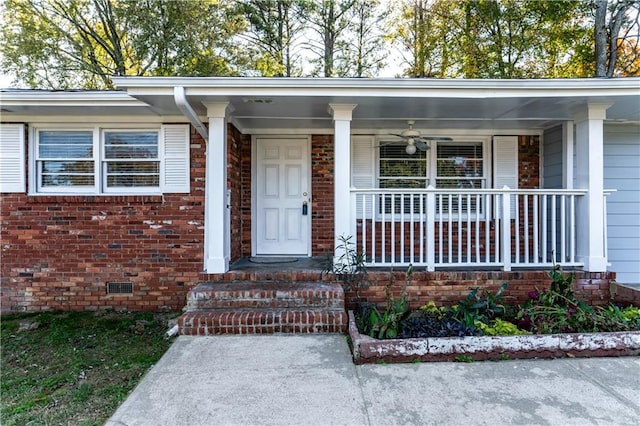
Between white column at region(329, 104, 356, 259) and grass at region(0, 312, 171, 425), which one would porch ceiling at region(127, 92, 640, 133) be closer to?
white column at region(329, 104, 356, 259)

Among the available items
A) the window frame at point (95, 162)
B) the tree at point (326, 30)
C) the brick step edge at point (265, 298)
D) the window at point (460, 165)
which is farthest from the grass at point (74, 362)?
the tree at point (326, 30)

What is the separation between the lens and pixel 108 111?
457 cm

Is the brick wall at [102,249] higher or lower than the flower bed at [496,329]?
Result: higher

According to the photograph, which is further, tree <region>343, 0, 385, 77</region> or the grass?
tree <region>343, 0, 385, 77</region>

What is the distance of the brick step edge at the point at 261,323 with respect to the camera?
11.6ft

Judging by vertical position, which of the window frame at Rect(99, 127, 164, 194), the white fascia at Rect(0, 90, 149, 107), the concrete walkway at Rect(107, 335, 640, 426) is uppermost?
the white fascia at Rect(0, 90, 149, 107)

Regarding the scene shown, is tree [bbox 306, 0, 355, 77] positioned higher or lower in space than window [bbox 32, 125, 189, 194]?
higher

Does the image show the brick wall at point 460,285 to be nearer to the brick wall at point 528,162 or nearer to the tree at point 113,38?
the brick wall at point 528,162

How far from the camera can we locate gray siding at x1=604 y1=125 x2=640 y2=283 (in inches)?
204

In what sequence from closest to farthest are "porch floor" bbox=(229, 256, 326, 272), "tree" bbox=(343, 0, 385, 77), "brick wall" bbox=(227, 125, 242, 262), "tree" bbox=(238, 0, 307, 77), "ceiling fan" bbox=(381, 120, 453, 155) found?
"porch floor" bbox=(229, 256, 326, 272)
"brick wall" bbox=(227, 125, 242, 262)
"ceiling fan" bbox=(381, 120, 453, 155)
"tree" bbox=(238, 0, 307, 77)
"tree" bbox=(343, 0, 385, 77)

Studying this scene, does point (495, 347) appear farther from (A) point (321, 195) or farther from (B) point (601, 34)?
(B) point (601, 34)

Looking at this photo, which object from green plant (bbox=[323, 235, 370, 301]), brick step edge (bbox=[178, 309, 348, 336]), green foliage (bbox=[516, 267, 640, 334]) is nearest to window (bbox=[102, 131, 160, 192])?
brick step edge (bbox=[178, 309, 348, 336])

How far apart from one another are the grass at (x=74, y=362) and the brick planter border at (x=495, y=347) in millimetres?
1990

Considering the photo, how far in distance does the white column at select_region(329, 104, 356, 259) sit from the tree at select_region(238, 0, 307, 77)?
745cm
